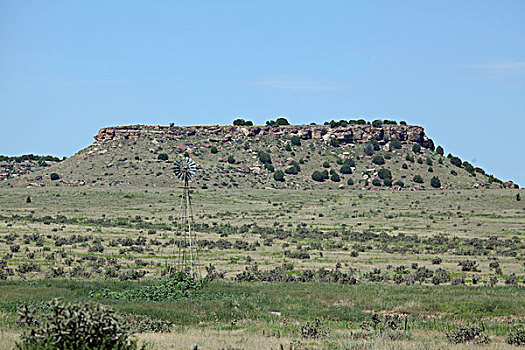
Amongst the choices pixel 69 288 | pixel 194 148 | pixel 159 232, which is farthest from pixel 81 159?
pixel 69 288

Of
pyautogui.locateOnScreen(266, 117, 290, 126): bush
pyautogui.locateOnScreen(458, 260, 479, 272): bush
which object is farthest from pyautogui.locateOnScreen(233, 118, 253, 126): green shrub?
pyautogui.locateOnScreen(458, 260, 479, 272): bush

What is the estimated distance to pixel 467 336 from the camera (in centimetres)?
1444

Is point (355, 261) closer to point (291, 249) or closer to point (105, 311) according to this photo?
point (291, 249)

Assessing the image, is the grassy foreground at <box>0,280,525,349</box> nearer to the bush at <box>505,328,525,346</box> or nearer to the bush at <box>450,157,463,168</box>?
the bush at <box>505,328,525,346</box>

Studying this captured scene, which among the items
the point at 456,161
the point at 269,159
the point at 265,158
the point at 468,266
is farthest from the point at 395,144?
the point at 468,266

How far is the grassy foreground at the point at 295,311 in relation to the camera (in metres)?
13.8

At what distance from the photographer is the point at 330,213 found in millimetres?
74312

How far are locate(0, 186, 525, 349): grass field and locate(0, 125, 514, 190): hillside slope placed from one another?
54.4ft

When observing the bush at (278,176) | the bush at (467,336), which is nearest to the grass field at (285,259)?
the bush at (467,336)

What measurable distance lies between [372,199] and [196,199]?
78.1 ft

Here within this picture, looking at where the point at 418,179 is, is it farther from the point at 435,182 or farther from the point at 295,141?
the point at 295,141

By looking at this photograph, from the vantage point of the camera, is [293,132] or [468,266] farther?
[293,132]

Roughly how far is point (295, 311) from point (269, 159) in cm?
10020

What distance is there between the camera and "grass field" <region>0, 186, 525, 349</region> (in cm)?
1681
